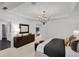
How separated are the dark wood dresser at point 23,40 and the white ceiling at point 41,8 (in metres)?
0.33

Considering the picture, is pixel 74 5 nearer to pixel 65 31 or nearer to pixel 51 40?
pixel 65 31

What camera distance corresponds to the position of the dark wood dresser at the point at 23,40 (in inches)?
51.7

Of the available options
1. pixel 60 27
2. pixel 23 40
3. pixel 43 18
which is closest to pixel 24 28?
pixel 23 40

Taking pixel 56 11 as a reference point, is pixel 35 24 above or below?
below

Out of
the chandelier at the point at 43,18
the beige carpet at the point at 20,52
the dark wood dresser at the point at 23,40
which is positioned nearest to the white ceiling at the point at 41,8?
the chandelier at the point at 43,18

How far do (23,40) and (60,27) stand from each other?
2.08 feet

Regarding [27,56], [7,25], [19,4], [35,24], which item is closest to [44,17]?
[35,24]

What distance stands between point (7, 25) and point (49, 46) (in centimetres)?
75

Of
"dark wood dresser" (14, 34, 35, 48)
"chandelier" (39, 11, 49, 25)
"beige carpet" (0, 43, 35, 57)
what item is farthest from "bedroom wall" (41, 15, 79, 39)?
"beige carpet" (0, 43, 35, 57)

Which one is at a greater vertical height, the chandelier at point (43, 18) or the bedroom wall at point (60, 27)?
the chandelier at point (43, 18)

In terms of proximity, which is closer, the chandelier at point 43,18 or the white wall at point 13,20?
the white wall at point 13,20

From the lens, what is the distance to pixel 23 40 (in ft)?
4.50

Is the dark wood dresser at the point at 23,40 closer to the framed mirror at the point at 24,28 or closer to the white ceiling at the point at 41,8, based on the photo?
the framed mirror at the point at 24,28

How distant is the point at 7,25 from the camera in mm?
1238
